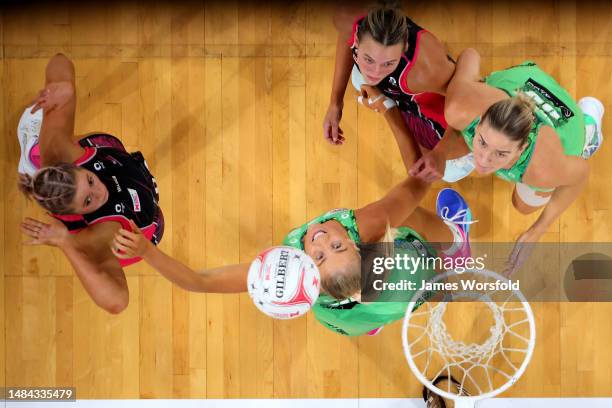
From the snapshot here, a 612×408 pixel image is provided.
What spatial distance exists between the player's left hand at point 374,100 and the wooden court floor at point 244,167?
0.06m

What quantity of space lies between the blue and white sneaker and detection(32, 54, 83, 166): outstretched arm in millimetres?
1923

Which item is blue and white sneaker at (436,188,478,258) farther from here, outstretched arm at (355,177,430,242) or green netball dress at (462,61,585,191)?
green netball dress at (462,61,585,191)

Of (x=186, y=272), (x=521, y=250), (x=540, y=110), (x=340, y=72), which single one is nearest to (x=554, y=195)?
(x=521, y=250)

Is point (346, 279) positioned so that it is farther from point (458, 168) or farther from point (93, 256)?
point (93, 256)

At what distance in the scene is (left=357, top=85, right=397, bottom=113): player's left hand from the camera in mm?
3088

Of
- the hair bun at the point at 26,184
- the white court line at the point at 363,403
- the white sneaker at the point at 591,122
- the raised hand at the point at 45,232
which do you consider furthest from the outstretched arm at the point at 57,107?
the white sneaker at the point at 591,122

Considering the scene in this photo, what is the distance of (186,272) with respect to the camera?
321 centimetres

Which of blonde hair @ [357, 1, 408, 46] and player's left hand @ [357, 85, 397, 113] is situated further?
player's left hand @ [357, 85, 397, 113]

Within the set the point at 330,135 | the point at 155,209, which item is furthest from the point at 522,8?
the point at 155,209

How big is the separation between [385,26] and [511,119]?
76 centimetres

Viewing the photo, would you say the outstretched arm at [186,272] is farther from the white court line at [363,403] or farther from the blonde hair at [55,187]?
the white court line at [363,403]

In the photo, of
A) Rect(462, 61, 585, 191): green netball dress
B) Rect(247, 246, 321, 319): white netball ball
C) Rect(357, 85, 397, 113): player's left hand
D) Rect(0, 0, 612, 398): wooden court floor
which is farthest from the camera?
Rect(0, 0, 612, 398): wooden court floor

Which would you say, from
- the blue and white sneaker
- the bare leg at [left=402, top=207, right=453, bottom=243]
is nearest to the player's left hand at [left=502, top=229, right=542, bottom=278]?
the blue and white sneaker

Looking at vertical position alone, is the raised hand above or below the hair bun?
below
